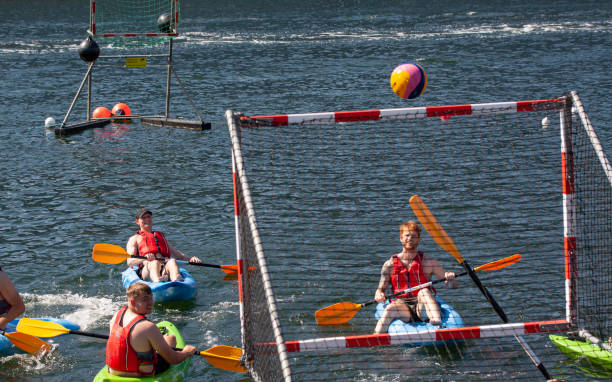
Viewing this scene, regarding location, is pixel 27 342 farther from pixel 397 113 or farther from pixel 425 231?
pixel 425 231

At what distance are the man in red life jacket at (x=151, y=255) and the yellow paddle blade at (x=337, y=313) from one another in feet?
7.14

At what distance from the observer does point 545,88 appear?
23703 mm

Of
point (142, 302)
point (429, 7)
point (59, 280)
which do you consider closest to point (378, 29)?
point (429, 7)

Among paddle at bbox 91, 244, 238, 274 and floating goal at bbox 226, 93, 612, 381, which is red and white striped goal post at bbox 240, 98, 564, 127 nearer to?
floating goal at bbox 226, 93, 612, 381

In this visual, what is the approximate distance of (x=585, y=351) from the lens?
7.56 m

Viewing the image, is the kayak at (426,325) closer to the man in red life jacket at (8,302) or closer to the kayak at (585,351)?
the kayak at (585,351)

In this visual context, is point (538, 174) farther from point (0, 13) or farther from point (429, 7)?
point (0, 13)

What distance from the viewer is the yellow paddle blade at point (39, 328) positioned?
8.25 meters

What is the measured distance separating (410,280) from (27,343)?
4406 millimetres

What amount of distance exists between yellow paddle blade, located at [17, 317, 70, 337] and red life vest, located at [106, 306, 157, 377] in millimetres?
1584

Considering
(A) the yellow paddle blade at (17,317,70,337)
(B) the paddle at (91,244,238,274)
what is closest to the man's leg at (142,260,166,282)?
(B) the paddle at (91,244,238,274)

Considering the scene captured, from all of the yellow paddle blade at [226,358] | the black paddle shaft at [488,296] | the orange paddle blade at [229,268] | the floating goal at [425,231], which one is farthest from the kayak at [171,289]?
the black paddle shaft at [488,296]

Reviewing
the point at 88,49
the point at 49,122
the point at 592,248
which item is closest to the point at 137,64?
the point at 88,49

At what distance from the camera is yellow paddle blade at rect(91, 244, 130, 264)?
1030 cm
